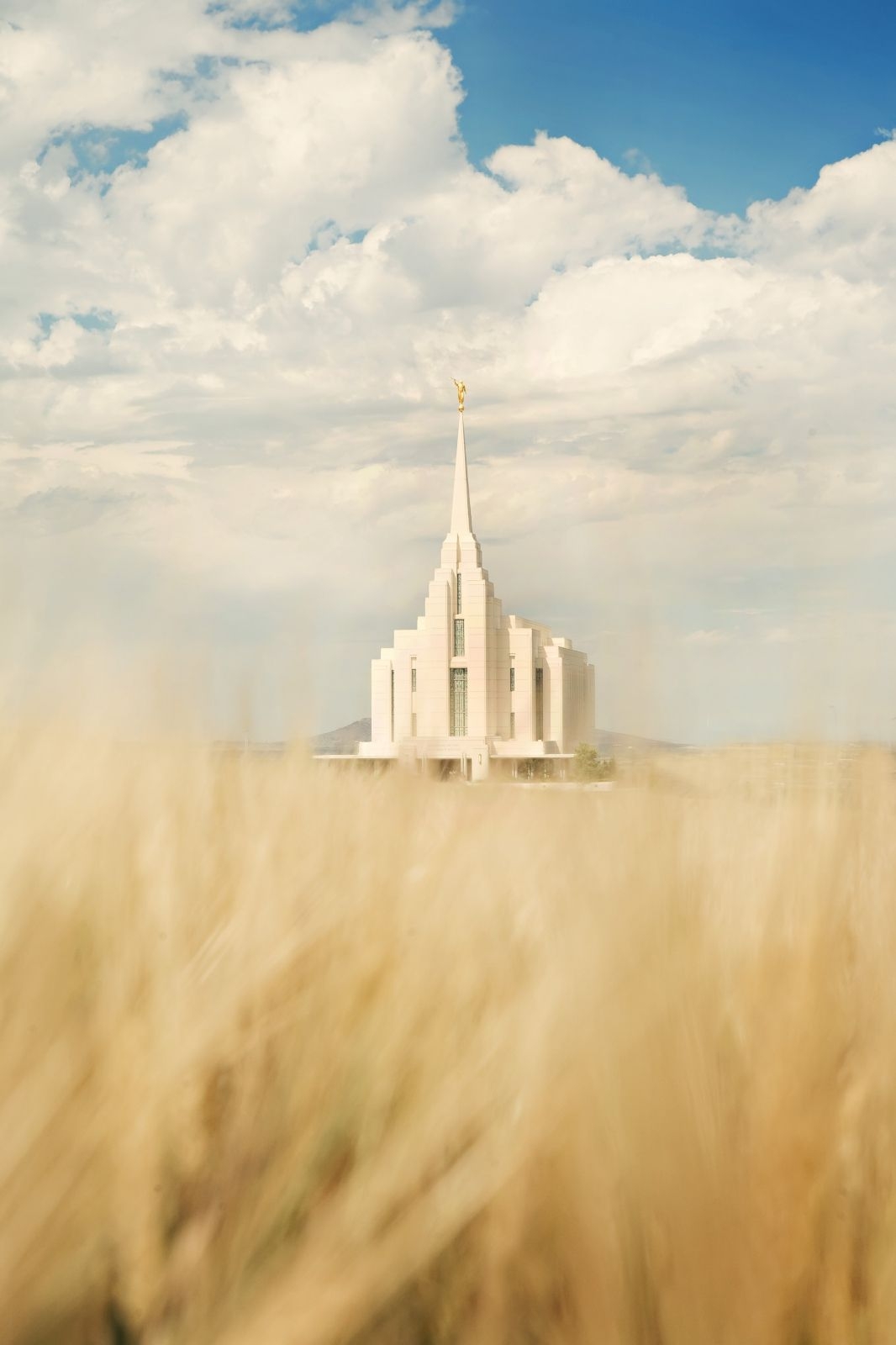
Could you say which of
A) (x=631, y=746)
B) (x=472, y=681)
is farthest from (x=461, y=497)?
(x=631, y=746)

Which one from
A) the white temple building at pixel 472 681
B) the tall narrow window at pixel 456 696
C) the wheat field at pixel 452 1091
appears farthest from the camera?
the tall narrow window at pixel 456 696

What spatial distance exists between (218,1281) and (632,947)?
0.44m

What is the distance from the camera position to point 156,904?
125cm

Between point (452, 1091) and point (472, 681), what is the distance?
53.8 m

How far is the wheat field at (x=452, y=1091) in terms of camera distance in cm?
95

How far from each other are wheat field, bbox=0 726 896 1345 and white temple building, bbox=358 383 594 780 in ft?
170

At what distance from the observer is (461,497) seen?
58.2m

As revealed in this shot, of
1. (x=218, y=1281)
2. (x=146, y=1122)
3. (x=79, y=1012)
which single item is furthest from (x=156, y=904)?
(x=218, y=1281)

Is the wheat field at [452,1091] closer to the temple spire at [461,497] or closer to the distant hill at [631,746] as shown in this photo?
the distant hill at [631,746]

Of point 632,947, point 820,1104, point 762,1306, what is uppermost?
point 632,947

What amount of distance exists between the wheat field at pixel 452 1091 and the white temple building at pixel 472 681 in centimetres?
5195

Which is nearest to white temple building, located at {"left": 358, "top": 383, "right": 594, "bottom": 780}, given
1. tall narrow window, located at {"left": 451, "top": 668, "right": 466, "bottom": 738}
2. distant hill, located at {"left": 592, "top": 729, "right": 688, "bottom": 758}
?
tall narrow window, located at {"left": 451, "top": 668, "right": 466, "bottom": 738}

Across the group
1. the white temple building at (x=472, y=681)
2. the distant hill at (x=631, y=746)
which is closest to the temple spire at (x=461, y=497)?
the white temple building at (x=472, y=681)

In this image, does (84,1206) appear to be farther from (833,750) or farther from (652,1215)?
(833,750)
